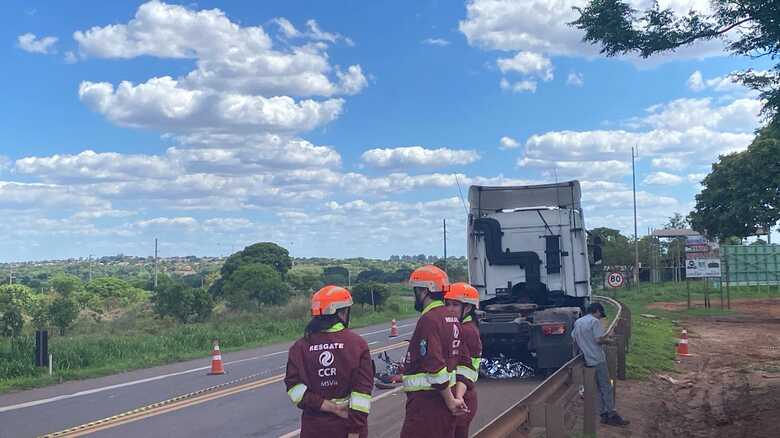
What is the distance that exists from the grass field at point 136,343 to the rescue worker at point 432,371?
558 inches

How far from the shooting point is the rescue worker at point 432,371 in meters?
5.71

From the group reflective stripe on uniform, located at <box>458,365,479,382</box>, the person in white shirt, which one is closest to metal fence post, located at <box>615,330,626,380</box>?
the person in white shirt

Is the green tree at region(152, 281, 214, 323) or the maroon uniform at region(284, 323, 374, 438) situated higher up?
the maroon uniform at region(284, 323, 374, 438)

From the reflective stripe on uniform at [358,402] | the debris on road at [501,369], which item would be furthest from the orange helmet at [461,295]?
the debris on road at [501,369]

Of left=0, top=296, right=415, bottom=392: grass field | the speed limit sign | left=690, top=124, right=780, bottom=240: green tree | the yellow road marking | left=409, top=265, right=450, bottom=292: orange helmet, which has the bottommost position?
left=0, top=296, right=415, bottom=392: grass field

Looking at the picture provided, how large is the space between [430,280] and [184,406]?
29.1 ft

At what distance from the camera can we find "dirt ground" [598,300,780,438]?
11.7m

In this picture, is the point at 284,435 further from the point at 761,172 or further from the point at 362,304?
the point at 362,304

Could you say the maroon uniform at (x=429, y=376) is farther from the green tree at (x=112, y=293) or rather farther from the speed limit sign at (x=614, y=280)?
the green tree at (x=112, y=293)

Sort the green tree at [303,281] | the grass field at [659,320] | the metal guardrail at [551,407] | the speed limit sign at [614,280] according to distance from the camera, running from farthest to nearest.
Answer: the green tree at [303,281] < the speed limit sign at [614,280] < the grass field at [659,320] < the metal guardrail at [551,407]

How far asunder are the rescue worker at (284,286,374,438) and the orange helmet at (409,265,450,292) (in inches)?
38.2

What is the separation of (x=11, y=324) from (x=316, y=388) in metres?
30.8

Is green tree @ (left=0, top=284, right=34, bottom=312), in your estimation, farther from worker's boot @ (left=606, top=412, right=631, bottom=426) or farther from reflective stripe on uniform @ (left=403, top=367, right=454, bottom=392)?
reflective stripe on uniform @ (left=403, top=367, right=454, bottom=392)

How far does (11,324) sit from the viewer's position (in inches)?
1262
